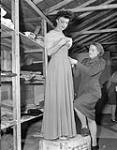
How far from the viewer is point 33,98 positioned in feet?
13.8

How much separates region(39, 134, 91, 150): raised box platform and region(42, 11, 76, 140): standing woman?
59mm

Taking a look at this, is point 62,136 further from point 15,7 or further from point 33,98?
point 33,98

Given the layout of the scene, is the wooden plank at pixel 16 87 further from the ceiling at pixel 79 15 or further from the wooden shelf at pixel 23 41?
the ceiling at pixel 79 15

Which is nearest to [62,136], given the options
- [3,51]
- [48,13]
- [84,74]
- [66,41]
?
[84,74]

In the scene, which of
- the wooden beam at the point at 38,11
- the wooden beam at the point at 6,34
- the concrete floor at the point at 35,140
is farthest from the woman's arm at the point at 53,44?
the concrete floor at the point at 35,140

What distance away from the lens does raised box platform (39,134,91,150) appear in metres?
2.19

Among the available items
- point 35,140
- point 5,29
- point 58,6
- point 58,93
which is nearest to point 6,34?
point 5,29

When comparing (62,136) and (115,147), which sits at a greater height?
(62,136)

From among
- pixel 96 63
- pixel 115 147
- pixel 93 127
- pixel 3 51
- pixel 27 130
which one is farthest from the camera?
pixel 27 130

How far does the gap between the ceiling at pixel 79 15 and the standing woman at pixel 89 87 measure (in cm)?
96

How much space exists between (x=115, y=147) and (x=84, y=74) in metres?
1.13

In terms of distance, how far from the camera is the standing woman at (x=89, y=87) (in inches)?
93.6

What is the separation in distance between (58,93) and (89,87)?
1.41 feet

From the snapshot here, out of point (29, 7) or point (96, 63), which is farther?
point (29, 7)
